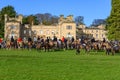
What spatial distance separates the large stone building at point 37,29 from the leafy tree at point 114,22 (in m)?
63.5

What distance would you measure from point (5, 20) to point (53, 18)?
5860cm

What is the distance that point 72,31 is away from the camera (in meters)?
145

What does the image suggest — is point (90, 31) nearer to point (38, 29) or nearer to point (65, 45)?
point (38, 29)

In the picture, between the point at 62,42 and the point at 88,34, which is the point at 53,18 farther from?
the point at 62,42

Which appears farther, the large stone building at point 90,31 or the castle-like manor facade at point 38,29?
the large stone building at point 90,31

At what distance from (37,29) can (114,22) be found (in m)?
87.9

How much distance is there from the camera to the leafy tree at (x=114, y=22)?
226 ft

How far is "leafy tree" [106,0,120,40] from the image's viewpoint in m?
68.8

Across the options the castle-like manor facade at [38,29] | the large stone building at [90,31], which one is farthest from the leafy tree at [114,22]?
the large stone building at [90,31]

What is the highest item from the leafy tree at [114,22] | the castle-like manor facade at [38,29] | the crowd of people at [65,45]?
A: the castle-like manor facade at [38,29]

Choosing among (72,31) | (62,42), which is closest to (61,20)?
(72,31)

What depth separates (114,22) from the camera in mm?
69062

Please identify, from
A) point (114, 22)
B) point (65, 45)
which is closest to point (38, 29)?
point (114, 22)

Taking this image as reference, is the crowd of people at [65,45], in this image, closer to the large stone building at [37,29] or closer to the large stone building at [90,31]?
the large stone building at [37,29]
